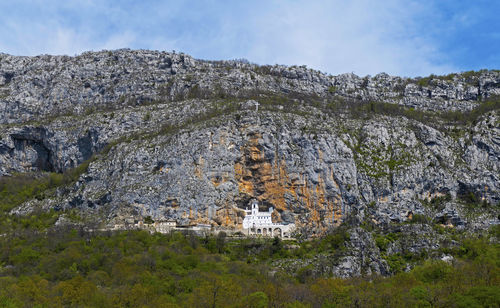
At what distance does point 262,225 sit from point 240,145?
645 inches

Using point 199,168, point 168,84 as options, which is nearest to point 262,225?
point 199,168

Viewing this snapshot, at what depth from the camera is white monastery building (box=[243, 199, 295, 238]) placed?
104188mm

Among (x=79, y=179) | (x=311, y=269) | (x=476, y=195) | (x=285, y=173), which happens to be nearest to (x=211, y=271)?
(x=311, y=269)

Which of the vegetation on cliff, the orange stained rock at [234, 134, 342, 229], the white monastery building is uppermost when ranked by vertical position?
the orange stained rock at [234, 134, 342, 229]

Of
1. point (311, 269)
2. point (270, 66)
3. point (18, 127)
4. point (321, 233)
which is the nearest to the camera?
point (311, 269)

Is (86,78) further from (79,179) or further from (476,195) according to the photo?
(476,195)

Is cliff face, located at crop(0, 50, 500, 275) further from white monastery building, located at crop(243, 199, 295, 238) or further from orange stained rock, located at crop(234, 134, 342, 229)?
white monastery building, located at crop(243, 199, 295, 238)

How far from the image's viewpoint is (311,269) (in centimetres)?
8762

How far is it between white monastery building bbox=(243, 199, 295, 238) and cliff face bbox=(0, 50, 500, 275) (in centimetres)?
135

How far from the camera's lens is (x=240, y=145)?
359 feet

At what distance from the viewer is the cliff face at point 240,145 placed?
105 metres

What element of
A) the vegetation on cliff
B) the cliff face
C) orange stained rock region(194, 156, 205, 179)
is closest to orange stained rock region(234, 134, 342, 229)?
the cliff face

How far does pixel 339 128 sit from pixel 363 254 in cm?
3455

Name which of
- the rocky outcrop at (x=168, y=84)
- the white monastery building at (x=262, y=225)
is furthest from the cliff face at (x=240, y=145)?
the white monastery building at (x=262, y=225)
